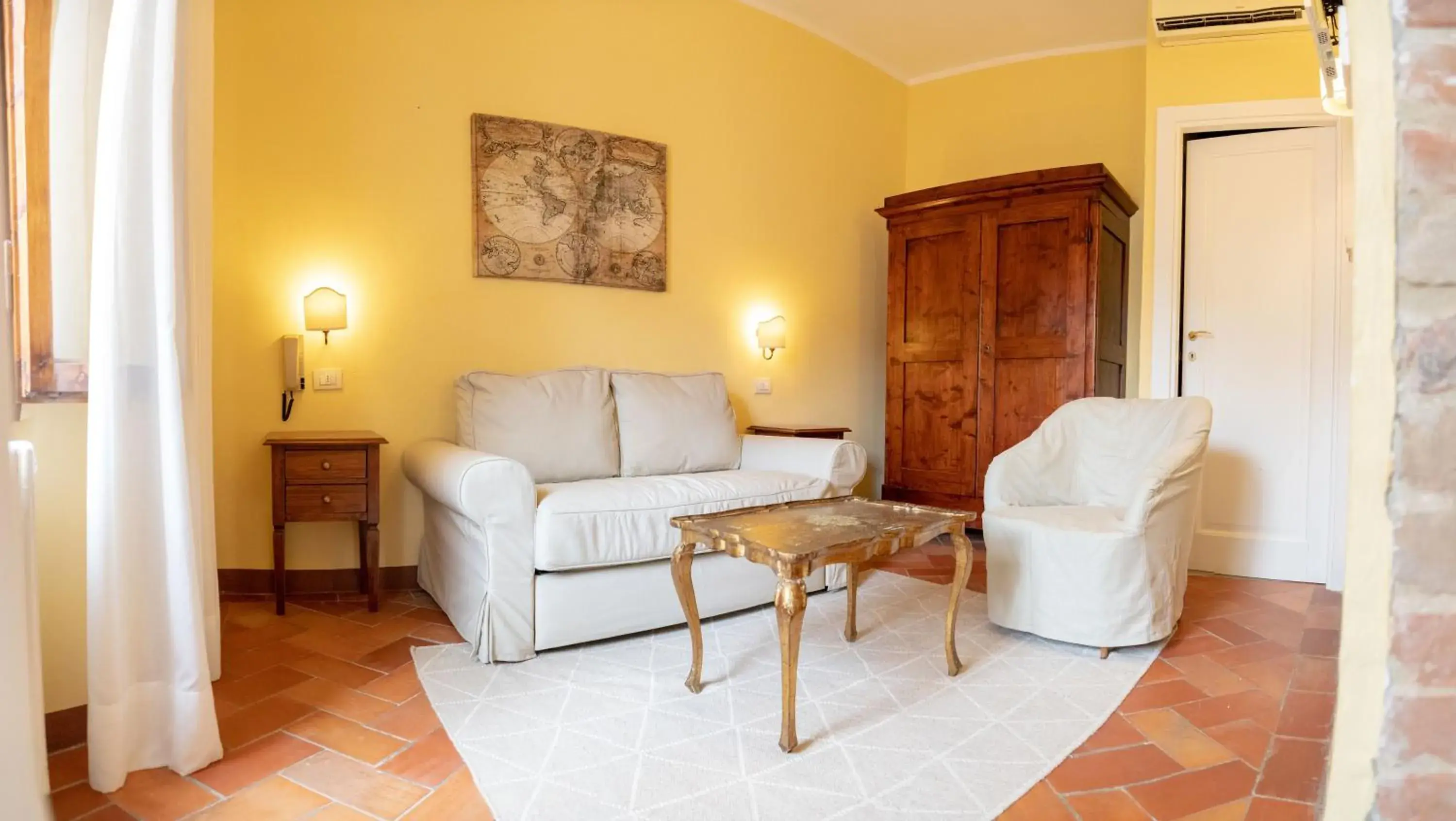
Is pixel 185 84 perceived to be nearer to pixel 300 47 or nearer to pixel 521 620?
pixel 300 47

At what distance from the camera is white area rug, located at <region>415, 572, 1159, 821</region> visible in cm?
166

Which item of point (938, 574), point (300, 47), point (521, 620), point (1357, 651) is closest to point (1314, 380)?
point (938, 574)

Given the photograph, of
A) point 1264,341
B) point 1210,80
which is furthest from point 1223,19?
point 1264,341

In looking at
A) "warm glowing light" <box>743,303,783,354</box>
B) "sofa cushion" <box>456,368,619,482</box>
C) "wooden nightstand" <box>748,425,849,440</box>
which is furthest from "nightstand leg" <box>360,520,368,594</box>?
"warm glowing light" <box>743,303,783,354</box>

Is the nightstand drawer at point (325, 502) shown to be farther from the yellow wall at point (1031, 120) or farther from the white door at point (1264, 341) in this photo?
the yellow wall at point (1031, 120)

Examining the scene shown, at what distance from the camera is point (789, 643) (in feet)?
6.16

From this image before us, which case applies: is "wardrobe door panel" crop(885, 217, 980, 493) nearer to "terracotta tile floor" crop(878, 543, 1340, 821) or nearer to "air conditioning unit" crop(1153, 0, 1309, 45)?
"air conditioning unit" crop(1153, 0, 1309, 45)

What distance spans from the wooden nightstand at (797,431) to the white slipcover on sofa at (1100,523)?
1294 mm

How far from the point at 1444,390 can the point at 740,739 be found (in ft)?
5.86

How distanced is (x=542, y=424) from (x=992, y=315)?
99.7 inches

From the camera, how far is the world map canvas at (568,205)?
3578 millimetres

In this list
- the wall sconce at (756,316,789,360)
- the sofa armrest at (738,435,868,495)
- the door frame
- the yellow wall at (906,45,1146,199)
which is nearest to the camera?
the sofa armrest at (738,435,868,495)

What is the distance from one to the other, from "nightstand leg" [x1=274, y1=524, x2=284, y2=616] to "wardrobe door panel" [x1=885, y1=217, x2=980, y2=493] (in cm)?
323

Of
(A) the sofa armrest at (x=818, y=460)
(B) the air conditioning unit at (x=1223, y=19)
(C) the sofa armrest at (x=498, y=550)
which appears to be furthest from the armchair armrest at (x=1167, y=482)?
(B) the air conditioning unit at (x=1223, y=19)
